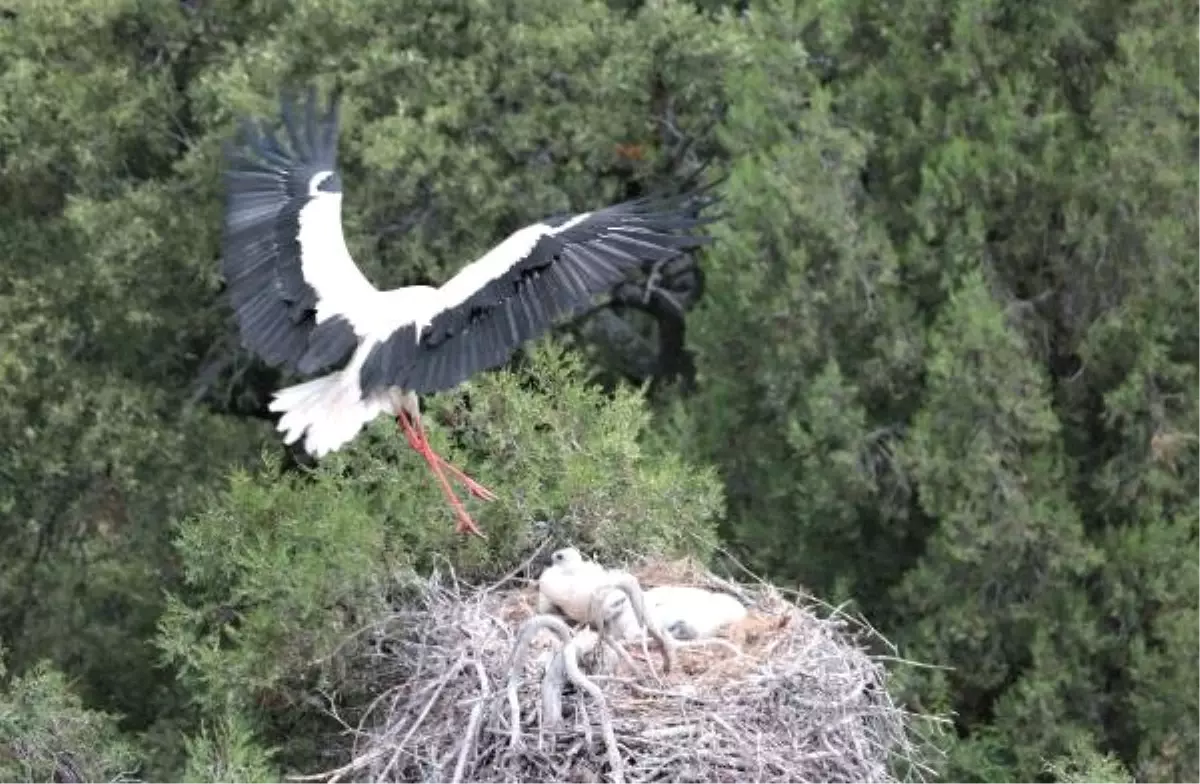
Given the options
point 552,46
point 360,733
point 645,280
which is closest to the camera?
point 360,733

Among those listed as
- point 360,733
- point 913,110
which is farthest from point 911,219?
point 360,733

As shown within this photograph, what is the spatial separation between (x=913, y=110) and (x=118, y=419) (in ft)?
14.2

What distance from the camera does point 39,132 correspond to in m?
12.0

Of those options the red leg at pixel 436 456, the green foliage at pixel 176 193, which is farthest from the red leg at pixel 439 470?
the green foliage at pixel 176 193

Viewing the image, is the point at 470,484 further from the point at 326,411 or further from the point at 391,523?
the point at 326,411

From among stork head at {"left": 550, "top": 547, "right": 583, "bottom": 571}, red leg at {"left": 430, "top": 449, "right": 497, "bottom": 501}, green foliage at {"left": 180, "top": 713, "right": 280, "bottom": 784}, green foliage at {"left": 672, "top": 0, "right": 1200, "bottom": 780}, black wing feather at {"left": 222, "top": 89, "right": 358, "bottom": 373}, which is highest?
black wing feather at {"left": 222, "top": 89, "right": 358, "bottom": 373}

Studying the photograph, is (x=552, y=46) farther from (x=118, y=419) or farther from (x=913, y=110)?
(x=118, y=419)

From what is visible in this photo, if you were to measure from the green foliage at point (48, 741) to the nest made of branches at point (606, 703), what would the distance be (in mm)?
1348

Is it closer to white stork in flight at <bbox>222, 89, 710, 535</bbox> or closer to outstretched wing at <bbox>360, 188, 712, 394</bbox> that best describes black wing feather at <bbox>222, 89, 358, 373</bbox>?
white stork in flight at <bbox>222, 89, 710, 535</bbox>

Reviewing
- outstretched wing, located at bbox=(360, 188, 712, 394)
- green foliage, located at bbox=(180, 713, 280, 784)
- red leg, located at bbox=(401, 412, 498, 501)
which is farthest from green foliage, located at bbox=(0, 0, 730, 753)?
green foliage, located at bbox=(180, 713, 280, 784)

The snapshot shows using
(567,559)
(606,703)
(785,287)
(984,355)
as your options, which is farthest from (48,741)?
(984,355)

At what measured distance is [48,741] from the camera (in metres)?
8.50

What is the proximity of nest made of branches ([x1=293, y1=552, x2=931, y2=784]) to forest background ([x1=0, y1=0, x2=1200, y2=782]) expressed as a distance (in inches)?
129

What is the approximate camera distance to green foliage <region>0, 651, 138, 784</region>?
27.5 ft
